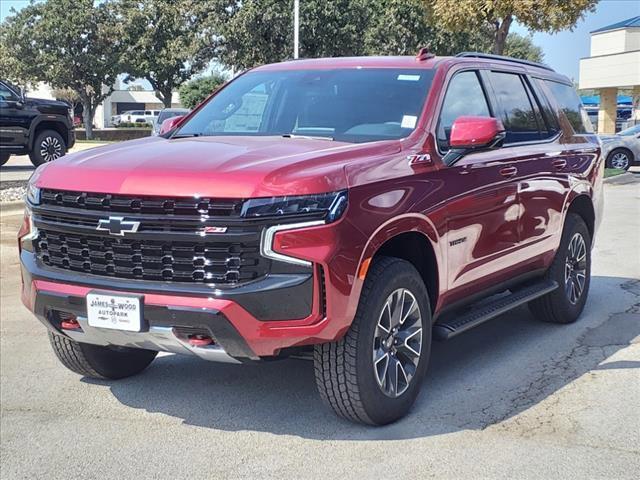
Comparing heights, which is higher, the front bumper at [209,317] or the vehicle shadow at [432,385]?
the front bumper at [209,317]

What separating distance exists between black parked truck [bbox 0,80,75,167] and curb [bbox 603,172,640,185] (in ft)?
42.3

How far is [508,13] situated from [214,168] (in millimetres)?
16243

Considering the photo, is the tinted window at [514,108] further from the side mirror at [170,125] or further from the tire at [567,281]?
the side mirror at [170,125]

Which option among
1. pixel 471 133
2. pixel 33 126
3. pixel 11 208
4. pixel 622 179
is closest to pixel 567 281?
pixel 471 133

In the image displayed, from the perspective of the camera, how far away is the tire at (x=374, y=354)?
409 cm

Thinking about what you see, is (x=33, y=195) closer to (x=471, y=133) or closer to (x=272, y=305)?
(x=272, y=305)

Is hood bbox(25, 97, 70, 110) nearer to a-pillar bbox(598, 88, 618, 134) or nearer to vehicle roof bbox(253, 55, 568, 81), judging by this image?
vehicle roof bbox(253, 55, 568, 81)

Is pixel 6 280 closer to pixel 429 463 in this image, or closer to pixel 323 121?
pixel 323 121

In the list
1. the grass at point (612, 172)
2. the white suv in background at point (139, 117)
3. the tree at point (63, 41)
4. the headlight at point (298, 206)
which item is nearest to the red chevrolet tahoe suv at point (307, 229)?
the headlight at point (298, 206)

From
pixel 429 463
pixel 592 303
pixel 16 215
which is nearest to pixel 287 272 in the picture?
pixel 429 463

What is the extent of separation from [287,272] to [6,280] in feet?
17.9

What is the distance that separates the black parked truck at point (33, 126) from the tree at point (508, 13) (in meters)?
9.18

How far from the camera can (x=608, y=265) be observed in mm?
9273

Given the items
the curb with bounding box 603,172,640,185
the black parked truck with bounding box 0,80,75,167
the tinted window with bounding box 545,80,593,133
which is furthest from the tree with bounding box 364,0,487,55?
the tinted window with bounding box 545,80,593,133
